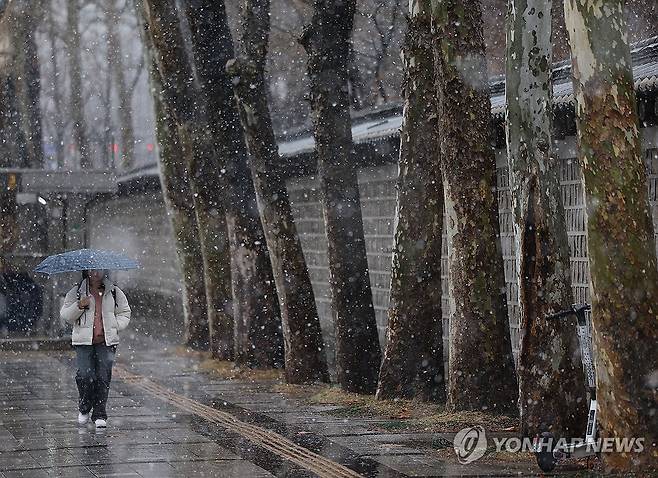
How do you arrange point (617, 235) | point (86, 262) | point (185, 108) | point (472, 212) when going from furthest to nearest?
point (185, 108) < point (86, 262) < point (472, 212) < point (617, 235)

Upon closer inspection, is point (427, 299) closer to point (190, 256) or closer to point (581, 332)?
point (581, 332)

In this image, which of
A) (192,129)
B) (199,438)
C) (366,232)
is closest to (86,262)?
(199,438)

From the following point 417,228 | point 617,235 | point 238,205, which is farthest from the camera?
point 238,205

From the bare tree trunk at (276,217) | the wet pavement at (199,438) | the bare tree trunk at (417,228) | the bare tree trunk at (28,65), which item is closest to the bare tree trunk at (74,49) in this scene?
the bare tree trunk at (28,65)

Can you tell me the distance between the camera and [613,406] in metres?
10.0

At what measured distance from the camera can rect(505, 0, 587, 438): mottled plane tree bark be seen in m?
11.4

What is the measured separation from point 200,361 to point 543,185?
10.5m

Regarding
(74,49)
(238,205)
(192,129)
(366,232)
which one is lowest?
(366,232)

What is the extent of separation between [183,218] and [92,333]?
9.76 metres

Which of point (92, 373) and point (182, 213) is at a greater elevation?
point (182, 213)

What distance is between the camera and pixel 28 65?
29.8 meters

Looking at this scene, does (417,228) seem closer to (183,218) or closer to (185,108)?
(185,108)

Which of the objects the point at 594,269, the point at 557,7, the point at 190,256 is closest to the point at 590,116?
the point at 594,269

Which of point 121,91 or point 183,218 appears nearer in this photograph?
point 183,218
